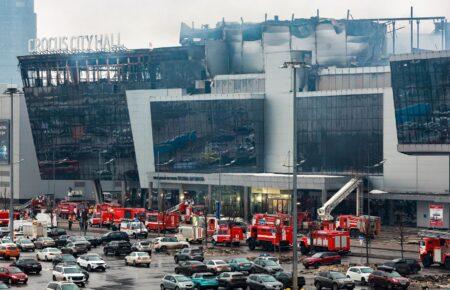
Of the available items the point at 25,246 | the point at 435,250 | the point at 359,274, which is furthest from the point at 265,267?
the point at 25,246

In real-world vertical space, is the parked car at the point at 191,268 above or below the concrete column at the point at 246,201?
below

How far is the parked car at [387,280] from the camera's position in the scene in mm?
78500

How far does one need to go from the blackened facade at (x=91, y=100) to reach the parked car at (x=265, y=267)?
293ft

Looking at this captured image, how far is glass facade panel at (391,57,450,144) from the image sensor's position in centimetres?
11912

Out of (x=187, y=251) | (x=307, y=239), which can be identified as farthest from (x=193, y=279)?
(x=307, y=239)

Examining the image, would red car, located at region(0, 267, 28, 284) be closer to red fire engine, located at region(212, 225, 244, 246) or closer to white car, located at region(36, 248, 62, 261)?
white car, located at region(36, 248, 62, 261)

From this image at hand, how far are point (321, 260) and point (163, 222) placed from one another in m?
43.4

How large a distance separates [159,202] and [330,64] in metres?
37.1

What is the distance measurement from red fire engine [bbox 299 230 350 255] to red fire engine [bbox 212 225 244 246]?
1192 cm

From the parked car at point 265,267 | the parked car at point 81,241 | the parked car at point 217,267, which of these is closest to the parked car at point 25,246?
the parked car at point 81,241

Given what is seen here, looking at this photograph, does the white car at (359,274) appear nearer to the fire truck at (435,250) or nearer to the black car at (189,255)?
the fire truck at (435,250)

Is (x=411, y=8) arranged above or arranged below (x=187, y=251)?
above

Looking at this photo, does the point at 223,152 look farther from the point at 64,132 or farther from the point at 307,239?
the point at 307,239

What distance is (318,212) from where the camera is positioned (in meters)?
140
